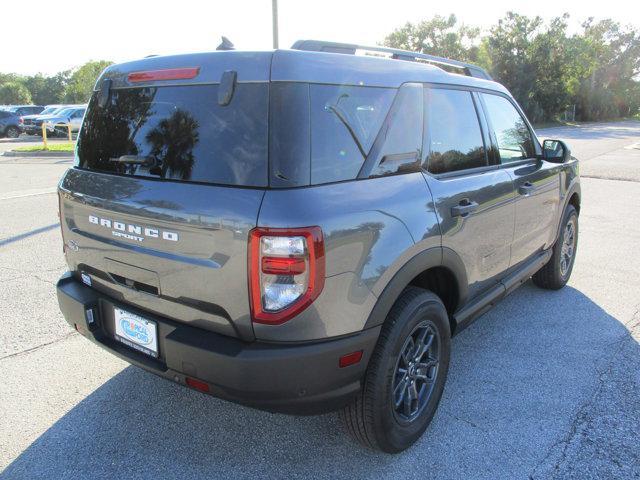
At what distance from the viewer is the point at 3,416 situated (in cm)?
279

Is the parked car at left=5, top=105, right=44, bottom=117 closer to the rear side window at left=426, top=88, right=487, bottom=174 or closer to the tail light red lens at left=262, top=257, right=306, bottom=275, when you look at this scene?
the rear side window at left=426, top=88, right=487, bottom=174

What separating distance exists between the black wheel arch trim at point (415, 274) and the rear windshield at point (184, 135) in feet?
2.43

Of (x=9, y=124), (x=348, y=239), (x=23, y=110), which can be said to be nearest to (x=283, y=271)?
(x=348, y=239)

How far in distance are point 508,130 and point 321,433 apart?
249 cm

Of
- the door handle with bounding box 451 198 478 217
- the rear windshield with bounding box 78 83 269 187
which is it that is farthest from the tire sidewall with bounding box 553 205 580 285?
the rear windshield with bounding box 78 83 269 187

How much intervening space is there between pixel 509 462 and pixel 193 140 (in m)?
2.15

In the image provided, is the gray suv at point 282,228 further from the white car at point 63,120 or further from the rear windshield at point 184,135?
the white car at point 63,120

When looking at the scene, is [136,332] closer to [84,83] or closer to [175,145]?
[175,145]

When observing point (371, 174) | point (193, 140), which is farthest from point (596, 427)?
point (193, 140)

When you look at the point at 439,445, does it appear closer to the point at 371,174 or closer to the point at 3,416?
the point at 371,174

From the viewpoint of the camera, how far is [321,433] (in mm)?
2725

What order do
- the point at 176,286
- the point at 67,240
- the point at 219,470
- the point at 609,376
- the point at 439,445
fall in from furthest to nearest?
the point at 609,376 < the point at 67,240 < the point at 439,445 < the point at 219,470 < the point at 176,286

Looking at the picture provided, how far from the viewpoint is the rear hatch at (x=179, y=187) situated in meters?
2.05

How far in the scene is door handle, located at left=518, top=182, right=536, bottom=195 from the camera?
3.52 meters
